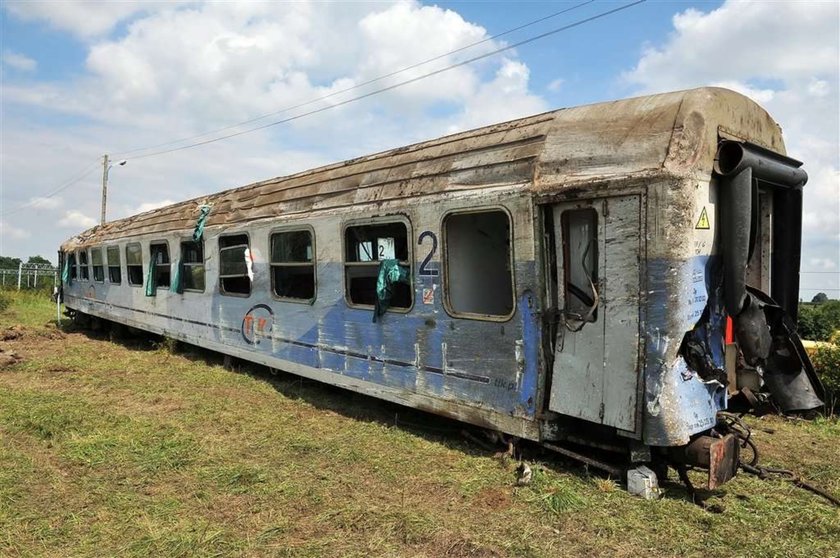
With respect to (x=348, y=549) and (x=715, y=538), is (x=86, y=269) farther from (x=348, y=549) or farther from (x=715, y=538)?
(x=715, y=538)

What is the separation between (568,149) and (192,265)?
780 centimetres

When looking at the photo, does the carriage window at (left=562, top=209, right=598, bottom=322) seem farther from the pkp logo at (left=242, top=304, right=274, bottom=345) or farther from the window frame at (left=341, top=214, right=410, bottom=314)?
the pkp logo at (left=242, top=304, right=274, bottom=345)

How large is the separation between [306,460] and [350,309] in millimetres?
1920

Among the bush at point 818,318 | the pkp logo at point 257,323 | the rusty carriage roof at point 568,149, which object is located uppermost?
the rusty carriage roof at point 568,149

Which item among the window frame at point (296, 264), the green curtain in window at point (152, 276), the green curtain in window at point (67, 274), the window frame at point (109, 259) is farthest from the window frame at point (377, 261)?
the green curtain in window at point (67, 274)

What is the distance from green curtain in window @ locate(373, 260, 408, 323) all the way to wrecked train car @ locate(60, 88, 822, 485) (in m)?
0.02

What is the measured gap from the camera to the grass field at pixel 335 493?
372cm

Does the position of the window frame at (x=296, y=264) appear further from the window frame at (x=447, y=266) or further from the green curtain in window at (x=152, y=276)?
the green curtain in window at (x=152, y=276)

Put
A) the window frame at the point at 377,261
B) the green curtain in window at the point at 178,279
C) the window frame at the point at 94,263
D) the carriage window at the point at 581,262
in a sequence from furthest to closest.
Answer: the window frame at the point at 94,263
the green curtain in window at the point at 178,279
the window frame at the point at 377,261
the carriage window at the point at 581,262

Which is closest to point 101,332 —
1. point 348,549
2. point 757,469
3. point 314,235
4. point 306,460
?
point 314,235

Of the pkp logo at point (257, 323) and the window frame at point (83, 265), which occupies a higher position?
the window frame at point (83, 265)

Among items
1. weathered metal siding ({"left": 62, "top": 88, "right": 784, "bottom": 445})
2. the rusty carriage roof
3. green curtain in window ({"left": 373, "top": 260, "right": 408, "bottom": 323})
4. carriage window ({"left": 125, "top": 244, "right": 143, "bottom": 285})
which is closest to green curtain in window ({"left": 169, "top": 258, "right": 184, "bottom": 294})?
carriage window ({"left": 125, "top": 244, "right": 143, "bottom": 285})

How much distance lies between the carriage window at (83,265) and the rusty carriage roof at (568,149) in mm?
12202

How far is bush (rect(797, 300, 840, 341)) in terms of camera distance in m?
15.6
